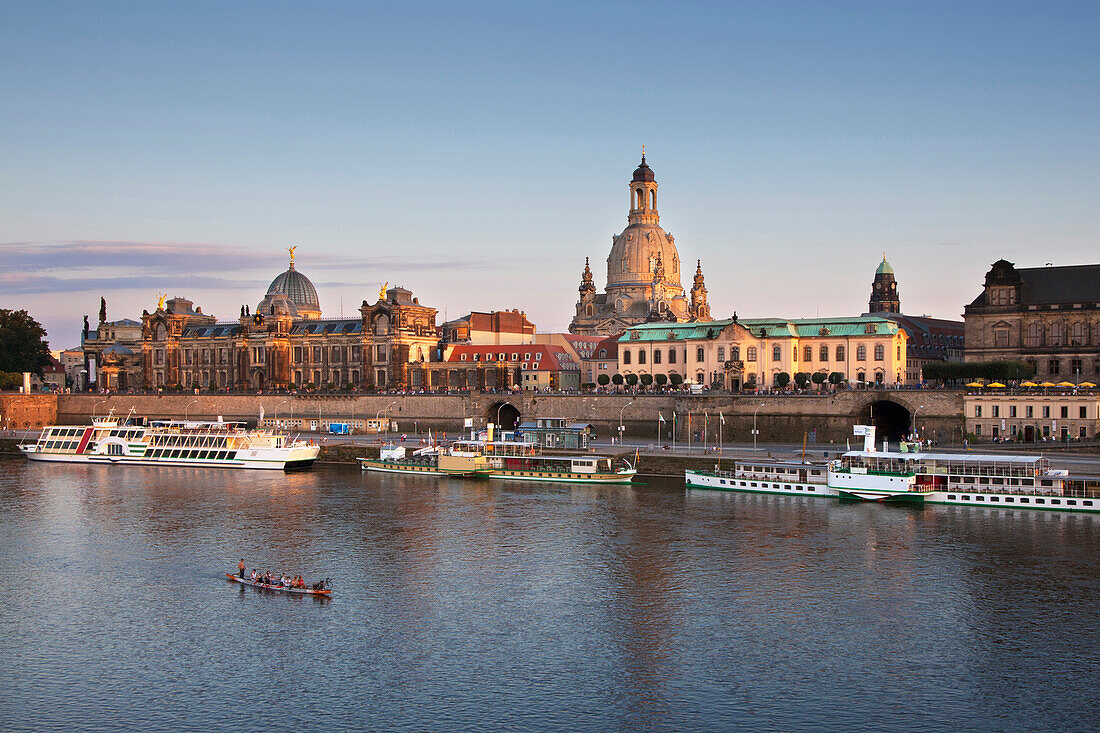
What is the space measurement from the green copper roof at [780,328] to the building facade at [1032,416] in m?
21.1

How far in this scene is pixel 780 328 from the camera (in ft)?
372

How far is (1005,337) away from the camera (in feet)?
340

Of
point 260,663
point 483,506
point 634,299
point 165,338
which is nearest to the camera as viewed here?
point 260,663

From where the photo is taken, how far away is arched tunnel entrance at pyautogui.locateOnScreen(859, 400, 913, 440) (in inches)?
3824

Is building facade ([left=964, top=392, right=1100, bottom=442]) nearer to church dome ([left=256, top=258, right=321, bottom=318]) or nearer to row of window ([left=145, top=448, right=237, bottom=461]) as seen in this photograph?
row of window ([left=145, top=448, right=237, bottom=461])

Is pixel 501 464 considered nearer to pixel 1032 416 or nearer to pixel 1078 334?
pixel 1032 416

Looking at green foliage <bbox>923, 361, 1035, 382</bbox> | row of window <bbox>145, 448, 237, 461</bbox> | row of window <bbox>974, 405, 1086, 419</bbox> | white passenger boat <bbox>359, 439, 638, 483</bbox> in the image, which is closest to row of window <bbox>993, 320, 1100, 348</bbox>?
green foliage <bbox>923, 361, 1035, 382</bbox>

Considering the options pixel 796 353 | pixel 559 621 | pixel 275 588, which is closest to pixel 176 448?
pixel 275 588

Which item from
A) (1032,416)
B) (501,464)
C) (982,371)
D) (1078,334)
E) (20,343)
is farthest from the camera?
(20,343)

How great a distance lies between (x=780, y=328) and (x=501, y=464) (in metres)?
42.1

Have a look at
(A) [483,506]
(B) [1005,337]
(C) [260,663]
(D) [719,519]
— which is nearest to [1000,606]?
(D) [719,519]

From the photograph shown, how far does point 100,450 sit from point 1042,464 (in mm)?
78750

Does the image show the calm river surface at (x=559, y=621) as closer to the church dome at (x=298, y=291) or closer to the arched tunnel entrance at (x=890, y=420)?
the arched tunnel entrance at (x=890, y=420)

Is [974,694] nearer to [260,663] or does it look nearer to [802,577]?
[802,577]
